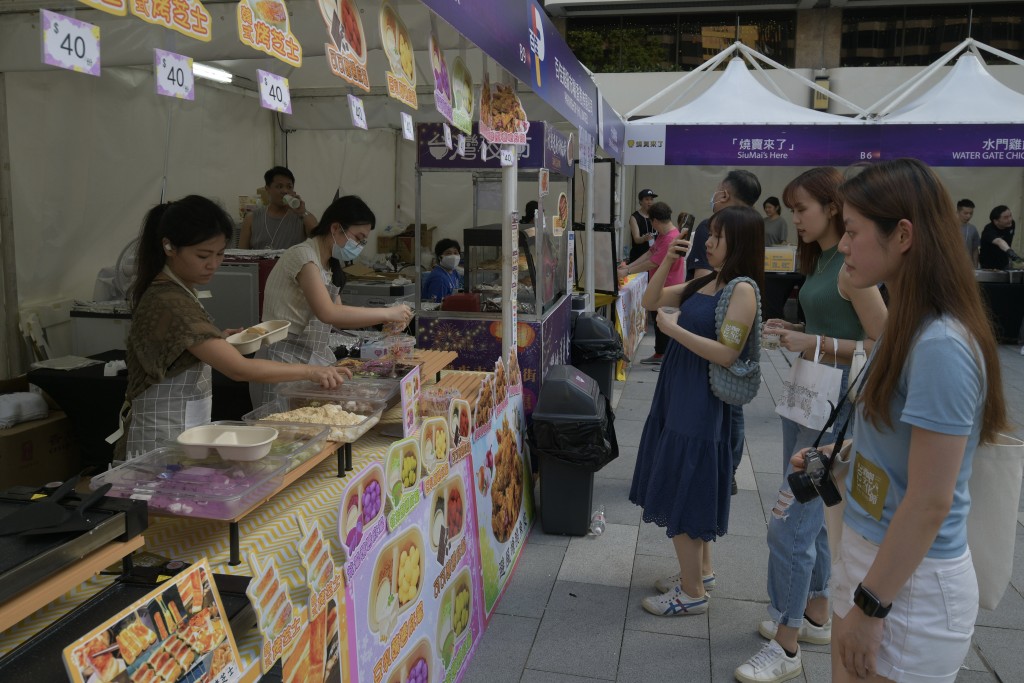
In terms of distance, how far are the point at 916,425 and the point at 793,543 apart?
5.28 ft

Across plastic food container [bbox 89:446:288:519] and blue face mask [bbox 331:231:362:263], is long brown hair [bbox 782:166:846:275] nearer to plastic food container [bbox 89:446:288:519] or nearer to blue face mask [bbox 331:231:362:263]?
blue face mask [bbox 331:231:362:263]

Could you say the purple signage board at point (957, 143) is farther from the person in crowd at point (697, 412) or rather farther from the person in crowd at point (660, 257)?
the person in crowd at point (697, 412)

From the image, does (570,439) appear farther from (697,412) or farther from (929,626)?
(929,626)

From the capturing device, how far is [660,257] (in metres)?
9.05

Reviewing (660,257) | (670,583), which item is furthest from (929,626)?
(660,257)

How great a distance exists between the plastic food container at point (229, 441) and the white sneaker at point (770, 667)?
207 centimetres

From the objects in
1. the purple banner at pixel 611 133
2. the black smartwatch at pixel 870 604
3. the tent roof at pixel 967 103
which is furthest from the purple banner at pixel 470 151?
the tent roof at pixel 967 103

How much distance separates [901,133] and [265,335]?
28.8 feet

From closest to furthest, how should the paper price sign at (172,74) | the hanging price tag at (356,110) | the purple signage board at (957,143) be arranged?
the paper price sign at (172,74), the hanging price tag at (356,110), the purple signage board at (957,143)

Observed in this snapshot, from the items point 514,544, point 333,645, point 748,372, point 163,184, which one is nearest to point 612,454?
point 514,544

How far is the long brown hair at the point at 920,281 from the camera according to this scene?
5.13 ft

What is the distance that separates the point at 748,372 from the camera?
3115 mm

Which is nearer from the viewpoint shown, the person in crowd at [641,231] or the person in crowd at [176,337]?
the person in crowd at [176,337]

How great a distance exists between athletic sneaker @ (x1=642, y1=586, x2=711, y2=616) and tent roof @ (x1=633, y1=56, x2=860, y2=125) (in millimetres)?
→ 7281
